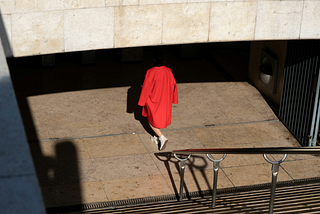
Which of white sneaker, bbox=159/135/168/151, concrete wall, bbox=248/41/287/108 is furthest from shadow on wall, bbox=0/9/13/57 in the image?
concrete wall, bbox=248/41/287/108

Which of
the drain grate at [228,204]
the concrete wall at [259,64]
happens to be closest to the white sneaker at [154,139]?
→ the drain grate at [228,204]

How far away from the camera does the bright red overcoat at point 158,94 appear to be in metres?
6.63

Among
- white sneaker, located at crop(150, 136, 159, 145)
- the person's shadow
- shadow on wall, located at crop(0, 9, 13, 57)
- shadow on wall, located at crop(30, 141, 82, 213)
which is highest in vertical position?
shadow on wall, located at crop(0, 9, 13, 57)

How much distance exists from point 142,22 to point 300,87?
3348 millimetres

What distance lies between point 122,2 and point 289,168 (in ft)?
11.9

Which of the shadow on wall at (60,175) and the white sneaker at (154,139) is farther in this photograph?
the white sneaker at (154,139)

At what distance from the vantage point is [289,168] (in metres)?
6.54

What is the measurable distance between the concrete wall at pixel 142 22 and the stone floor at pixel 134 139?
6.39 feet

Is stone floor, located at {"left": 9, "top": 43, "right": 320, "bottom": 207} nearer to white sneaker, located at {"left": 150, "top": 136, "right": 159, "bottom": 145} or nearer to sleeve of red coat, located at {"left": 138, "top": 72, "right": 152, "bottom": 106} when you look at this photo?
white sneaker, located at {"left": 150, "top": 136, "right": 159, "bottom": 145}

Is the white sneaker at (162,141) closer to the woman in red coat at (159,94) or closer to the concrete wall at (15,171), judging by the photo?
the woman in red coat at (159,94)

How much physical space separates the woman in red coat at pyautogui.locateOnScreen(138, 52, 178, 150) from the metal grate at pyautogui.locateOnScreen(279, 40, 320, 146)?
2293mm

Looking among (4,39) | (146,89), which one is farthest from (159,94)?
(4,39)

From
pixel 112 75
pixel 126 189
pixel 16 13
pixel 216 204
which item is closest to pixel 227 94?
pixel 112 75

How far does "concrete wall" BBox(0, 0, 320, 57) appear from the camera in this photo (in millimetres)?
4966
